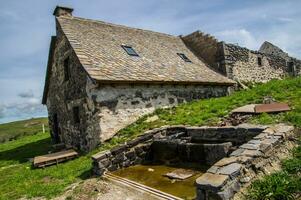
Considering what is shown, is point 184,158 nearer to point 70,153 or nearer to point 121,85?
point 121,85

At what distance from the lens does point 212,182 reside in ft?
16.8

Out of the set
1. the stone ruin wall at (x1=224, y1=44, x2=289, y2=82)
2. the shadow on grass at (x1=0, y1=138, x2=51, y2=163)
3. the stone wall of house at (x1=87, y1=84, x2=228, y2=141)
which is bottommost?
the shadow on grass at (x1=0, y1=138, x2=51, y2=163)

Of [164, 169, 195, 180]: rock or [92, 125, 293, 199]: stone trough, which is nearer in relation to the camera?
[92, 125, 293, 199]: stone trough

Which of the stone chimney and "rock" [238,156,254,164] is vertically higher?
the stone chimney

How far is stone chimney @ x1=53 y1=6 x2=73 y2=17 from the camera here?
17.0 meters

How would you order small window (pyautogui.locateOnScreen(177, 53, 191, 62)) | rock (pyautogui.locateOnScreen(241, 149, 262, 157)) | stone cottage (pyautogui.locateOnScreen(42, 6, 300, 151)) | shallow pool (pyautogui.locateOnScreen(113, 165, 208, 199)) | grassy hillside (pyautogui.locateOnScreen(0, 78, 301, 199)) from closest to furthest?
1. rock (pyautogui.locateOnScreen(241, 149, 262, 157))
2. shallow pool (pyautogui.locateOnScreen(113, 165, 208, 199))
3. grassy hillside (pyautogui.locateOnScreen(0, 78, 301, 199))
4. stone cottage (pyautogui.locateOnScreen(42, 6, 300, 151))
5. small window (pyautogui.locateOnScreen(177, 53, 191, 62))

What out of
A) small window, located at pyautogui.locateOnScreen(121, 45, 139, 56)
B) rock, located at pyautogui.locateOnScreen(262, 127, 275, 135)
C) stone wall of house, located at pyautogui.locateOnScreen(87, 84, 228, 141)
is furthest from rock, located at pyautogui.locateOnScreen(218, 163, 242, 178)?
small window, located at pyautogui.locateOnScreen(121, 45, 139, 56)

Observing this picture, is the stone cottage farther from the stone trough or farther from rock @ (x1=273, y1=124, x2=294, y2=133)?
rock @ (x1=273, y1=124, x2=294, y2=133)

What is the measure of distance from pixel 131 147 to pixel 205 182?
4780 mm

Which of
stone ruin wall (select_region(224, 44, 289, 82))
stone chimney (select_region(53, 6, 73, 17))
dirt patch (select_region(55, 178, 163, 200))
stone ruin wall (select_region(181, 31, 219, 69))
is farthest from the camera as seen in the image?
stone ruin wall (select_region(181, 31, 219, 69))

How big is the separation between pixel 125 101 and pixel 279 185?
28.9 feet

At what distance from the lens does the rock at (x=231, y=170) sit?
529 centimetres

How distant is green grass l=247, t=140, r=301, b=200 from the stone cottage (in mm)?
7978

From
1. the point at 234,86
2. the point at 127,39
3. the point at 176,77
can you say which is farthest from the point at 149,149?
the point at 234,86
